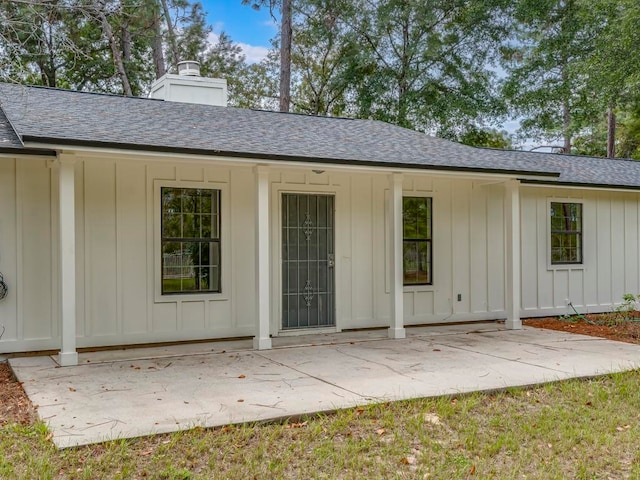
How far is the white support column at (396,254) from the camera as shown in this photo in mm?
8141

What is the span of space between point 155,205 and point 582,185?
24.1ft

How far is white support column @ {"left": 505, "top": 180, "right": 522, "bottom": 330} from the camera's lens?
8938 millimetres

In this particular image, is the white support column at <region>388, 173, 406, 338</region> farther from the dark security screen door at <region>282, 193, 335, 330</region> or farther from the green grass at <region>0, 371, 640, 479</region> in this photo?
the green grass at <region>0, 371, 640, 479</region>

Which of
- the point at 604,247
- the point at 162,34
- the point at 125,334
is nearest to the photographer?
the point at 125,334

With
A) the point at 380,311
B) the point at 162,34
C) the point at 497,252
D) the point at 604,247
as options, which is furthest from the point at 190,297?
the point at 162,34

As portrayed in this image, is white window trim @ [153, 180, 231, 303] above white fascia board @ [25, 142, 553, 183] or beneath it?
beneath

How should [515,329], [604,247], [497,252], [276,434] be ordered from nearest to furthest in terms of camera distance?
[276,434] → [515,329] → [497,252] → [604,247]

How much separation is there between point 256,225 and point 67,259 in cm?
221

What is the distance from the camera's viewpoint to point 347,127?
10.6 m

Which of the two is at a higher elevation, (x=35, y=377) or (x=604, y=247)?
(x=604, y=247)

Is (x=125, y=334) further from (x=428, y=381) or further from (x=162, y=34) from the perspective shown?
(x=162, y=34)

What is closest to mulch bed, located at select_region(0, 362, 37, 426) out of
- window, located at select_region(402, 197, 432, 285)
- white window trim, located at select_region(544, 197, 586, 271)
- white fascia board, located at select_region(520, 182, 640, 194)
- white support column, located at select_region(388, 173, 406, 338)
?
white support column, located at select_region(388, 173, 406, 338)

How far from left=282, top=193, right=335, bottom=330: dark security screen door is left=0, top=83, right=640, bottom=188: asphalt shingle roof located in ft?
3.05

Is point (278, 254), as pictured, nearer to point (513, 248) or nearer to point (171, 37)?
point (513, 248)
